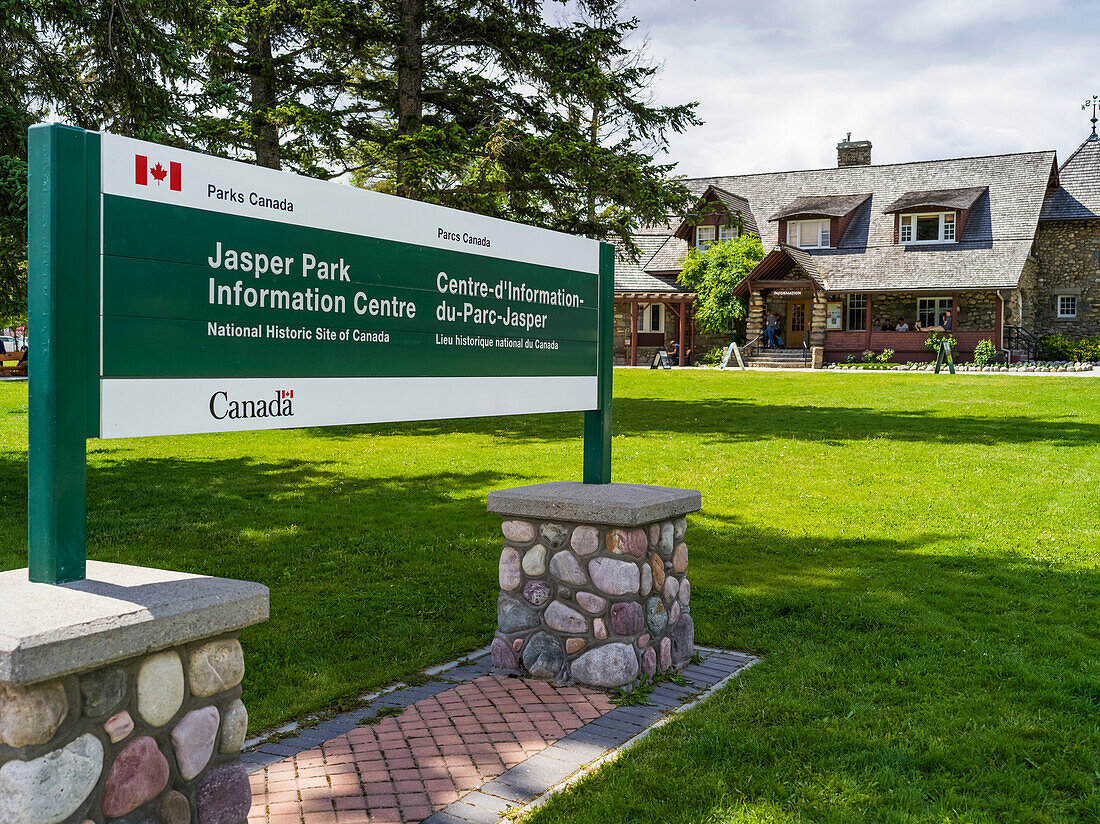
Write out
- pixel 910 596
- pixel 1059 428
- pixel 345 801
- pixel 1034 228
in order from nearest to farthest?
pixel 345 801
pixel 910 596
pixel 1059 428
pixel 1034 228

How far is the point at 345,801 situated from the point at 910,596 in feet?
13.1

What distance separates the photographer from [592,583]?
15.3 feet

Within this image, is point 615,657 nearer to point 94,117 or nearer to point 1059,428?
point 94,117

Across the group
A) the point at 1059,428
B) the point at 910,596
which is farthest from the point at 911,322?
the point at 910,596

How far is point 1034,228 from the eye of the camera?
34.8 m

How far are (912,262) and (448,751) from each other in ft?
117

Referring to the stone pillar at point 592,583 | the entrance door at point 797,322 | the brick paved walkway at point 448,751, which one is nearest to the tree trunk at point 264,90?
the stone pillar at point 592,583

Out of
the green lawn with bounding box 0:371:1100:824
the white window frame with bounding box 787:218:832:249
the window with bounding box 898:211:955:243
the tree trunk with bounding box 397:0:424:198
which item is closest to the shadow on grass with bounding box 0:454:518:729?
the green lawn with bounding box 0:371:1100:824

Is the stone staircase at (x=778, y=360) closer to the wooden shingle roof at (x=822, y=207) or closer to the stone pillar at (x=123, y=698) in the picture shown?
the wooden shingle roof at (x=822, y=207)

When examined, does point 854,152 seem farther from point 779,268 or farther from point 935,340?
point 935,340

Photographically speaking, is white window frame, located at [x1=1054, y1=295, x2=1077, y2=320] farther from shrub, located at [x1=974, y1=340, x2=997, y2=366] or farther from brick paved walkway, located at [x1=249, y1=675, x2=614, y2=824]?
brick paved walkway, located at [x1=249, y1=675, x2=614, y2=824]

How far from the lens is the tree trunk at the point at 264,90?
15.9 m

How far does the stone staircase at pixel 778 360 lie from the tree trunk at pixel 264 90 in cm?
2173

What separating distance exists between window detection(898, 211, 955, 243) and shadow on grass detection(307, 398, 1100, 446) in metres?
20.9
